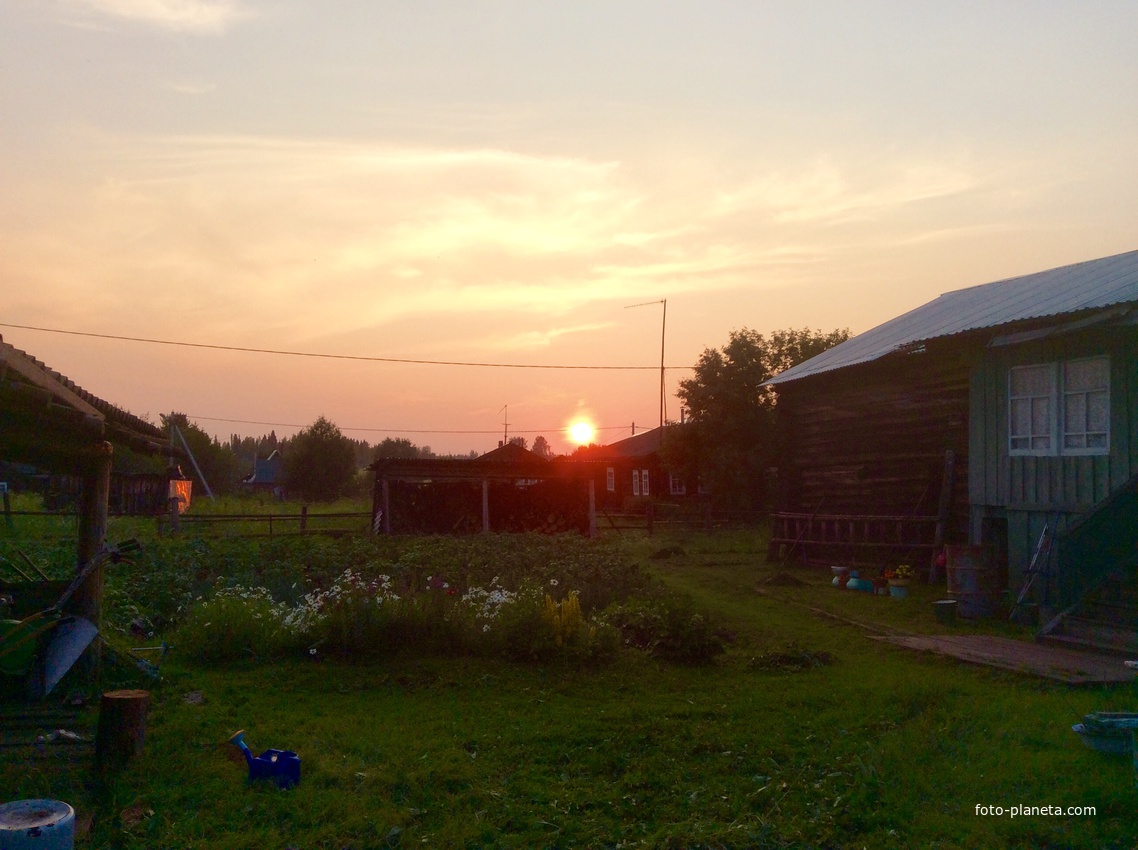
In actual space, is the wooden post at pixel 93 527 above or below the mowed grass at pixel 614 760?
above

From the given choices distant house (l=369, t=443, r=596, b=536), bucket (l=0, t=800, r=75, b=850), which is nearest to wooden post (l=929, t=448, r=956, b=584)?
distant house (l=369, t=443, r=596, b=536)

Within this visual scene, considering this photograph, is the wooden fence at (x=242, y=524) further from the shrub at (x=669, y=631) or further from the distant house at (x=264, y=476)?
the distant house at (x=264, y=476)

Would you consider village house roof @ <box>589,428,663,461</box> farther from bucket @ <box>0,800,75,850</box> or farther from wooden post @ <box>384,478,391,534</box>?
bucket @ <box>0,800,75,850</box>

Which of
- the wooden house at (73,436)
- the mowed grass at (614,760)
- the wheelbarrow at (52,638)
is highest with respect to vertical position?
the wooden house at (73,436)

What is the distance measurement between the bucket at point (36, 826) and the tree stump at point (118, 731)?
1.69 metres

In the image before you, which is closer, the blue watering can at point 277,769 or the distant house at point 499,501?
the blue watering can at point 277,769

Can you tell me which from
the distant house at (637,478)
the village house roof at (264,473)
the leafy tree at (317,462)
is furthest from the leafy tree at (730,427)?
the village house roof at (264,473)

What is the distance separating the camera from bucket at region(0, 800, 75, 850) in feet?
14.4

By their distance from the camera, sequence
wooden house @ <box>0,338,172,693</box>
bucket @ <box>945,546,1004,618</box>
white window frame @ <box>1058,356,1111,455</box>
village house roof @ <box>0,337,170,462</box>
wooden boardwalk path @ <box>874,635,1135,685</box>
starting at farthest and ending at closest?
bucket @ <box>945,546,1004,618</box>, white window frame @ <box>1058,356,1111,455</box>, wooden boardwalk path @ <box>874,635,1135,685</box>, wooden house @ <box>0,338,172,693</box>, village house roof @ <box>0,337,170,462</box>

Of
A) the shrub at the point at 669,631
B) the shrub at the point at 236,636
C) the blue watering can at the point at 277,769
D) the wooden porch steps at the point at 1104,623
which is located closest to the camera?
the blue watering can at the point at 277,769

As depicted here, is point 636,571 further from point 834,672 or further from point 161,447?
point 161,447

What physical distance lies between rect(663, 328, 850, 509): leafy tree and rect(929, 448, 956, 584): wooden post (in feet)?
75.1

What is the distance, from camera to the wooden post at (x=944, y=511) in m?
17.1

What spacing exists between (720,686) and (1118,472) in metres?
7.45
